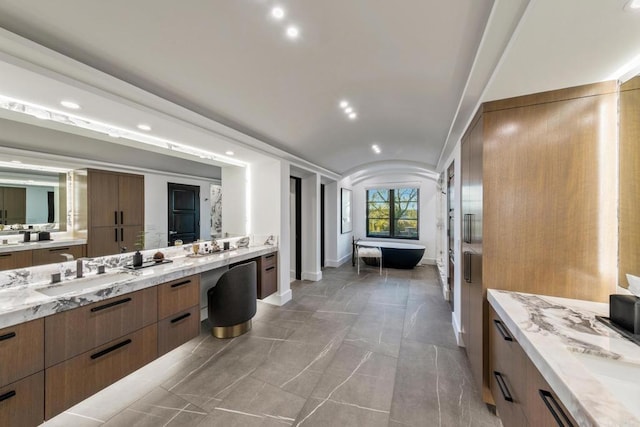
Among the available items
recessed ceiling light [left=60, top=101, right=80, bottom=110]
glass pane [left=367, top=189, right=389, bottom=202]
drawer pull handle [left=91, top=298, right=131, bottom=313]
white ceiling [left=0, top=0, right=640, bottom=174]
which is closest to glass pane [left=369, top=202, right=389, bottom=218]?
glass pane [left=367, top=189, right=389, bottom=202]

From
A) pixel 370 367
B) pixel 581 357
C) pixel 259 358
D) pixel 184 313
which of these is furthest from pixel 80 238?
pixel 581 357

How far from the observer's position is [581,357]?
1024 millimetres

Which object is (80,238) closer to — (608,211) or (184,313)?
(184,313)

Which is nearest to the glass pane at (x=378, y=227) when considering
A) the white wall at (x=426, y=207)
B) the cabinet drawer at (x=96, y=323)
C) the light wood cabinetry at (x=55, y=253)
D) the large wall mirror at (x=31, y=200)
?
the white wall at (x=426, y=207)

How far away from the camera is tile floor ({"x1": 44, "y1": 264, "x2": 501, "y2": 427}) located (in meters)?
1.70

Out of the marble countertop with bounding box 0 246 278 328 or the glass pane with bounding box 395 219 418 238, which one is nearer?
the marble countertop with bounding box 0 246 278 328

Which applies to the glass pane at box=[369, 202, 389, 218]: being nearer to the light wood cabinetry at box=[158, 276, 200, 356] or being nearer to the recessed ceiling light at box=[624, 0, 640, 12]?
the light wood cabinetry at box=[158, 276, 200, 356]

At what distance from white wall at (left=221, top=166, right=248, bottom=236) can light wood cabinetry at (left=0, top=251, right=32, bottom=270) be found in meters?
2.00

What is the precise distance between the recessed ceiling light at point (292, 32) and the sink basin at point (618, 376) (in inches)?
89.7

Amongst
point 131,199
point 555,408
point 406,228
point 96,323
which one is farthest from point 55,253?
point 406,228

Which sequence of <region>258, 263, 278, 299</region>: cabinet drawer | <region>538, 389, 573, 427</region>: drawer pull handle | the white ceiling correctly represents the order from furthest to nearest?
<region>258, 263, 278, 299</region>: cabinet drawer
the white ceiling
<region>538, 389, 573, 427</region>: drawer pull handle

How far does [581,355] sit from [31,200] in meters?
3.74

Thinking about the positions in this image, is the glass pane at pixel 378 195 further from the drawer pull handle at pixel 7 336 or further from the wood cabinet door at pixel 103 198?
the drawer pull handle at pixel 7 336

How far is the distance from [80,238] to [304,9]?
104 inches
